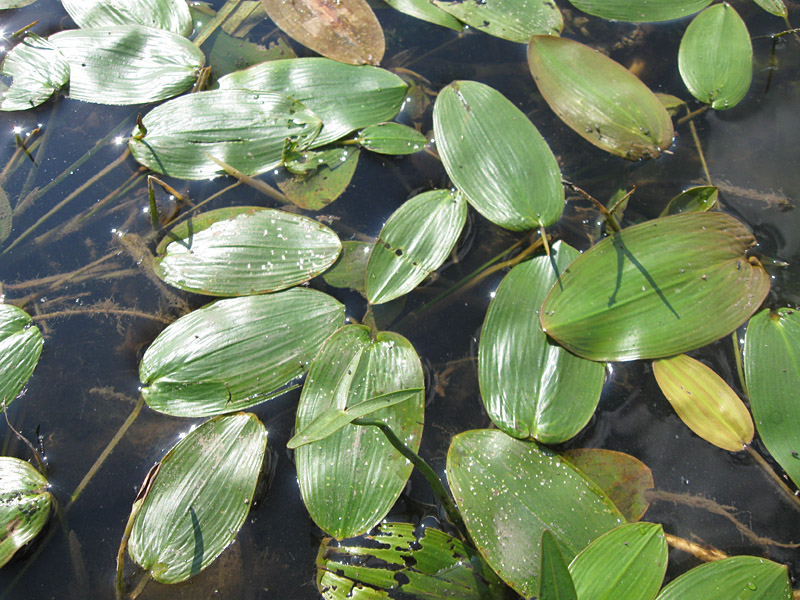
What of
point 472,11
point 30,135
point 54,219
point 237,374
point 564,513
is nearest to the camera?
point 564,513

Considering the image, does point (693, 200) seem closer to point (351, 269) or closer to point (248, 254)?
point (351, 269)

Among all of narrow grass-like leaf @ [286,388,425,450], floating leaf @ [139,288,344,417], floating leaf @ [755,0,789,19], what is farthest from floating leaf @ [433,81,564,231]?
floating leaf @ [755,0,789,19]

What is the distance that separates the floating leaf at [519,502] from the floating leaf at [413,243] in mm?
462

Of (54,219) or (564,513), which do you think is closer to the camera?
(564,513)

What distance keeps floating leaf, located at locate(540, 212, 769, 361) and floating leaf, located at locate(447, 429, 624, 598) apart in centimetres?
32

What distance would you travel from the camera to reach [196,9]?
2049mm

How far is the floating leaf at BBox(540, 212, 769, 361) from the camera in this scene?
1.42 metres

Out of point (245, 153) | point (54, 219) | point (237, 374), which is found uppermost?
point (245, 153)

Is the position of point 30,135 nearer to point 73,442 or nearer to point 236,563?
point 73,442

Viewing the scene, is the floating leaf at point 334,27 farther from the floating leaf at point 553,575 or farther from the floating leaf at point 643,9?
the floating leaf at point 553,575

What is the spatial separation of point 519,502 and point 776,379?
A: 769mm

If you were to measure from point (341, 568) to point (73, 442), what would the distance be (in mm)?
808

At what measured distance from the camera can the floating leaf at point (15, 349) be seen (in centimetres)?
146

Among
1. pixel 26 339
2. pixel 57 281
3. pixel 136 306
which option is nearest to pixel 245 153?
pixel 136 306
